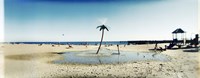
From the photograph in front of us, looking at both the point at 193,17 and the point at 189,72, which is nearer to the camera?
the point at 193,17

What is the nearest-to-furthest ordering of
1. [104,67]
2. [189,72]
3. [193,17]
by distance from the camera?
1. [193,17]
2. [189,72]
3. [104,67]

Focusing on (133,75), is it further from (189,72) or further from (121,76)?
(189,72)

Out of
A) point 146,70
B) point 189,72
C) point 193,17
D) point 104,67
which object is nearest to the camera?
point 193,17

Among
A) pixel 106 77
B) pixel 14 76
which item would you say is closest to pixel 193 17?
pixel 106 77

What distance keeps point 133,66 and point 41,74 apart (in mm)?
3657

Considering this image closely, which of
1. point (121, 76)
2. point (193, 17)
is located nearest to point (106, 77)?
point (121, 76)

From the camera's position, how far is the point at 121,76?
10.3 meters

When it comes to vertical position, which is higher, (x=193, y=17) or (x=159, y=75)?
(x=193, y=17)

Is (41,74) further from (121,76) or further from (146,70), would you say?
(146,70)

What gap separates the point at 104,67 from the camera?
1203 centimetres

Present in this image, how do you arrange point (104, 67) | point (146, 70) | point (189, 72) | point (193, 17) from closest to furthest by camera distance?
point (193, 17)
point (189, 72)
point (146, 70)
point (104, 67)

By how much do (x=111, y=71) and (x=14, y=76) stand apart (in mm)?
3346

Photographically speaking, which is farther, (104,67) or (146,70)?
(104,67)

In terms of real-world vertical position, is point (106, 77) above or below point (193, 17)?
below
